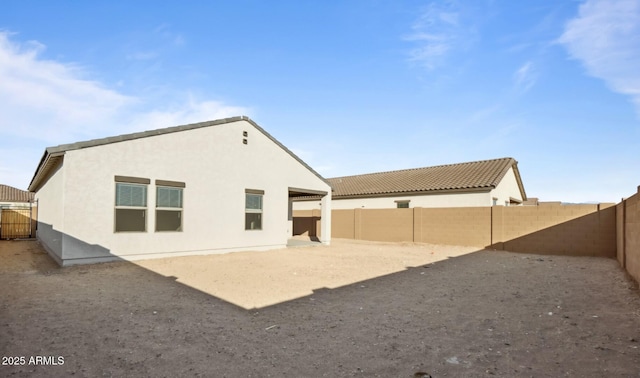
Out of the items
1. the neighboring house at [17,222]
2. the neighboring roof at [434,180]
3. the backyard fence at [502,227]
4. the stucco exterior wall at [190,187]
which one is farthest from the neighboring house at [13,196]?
the backyard fence at [502,227]

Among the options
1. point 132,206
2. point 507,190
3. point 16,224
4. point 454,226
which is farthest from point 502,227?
point 16,224

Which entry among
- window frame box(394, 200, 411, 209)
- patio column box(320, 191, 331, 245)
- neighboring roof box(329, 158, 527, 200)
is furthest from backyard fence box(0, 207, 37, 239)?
window frame box(394, 200, 411, 209)

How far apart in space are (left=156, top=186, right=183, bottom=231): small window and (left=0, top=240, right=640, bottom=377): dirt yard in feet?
7.31

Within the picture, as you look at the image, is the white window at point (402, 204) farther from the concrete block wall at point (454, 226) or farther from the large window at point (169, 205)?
the large window at point (169, 205)

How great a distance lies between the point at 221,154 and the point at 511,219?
1308 centimetres

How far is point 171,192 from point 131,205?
1.37 m

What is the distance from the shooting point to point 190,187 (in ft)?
42.5

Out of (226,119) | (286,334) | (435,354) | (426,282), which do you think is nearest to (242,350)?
(286,334)

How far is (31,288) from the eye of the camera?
25.3 feet

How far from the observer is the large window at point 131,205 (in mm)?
11289

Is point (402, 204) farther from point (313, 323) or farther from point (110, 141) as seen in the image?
point (313, 323)

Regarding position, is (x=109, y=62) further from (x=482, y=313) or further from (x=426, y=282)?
(x=482, y=313)

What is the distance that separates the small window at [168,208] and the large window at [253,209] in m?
2.88

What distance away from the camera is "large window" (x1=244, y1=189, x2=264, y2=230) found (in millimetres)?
15008
